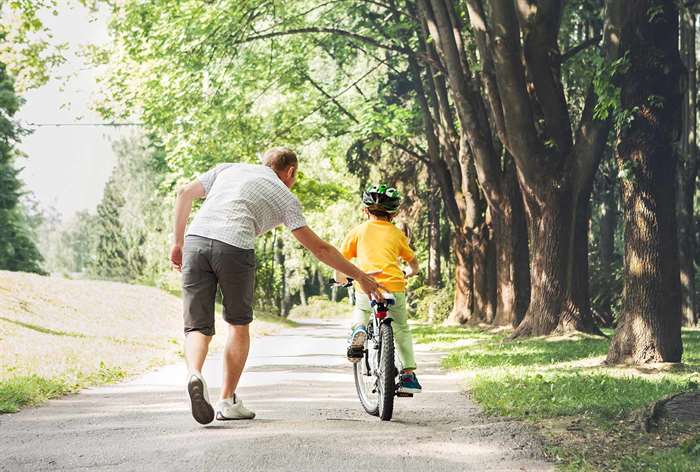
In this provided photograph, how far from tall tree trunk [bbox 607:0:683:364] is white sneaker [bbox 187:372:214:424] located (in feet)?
25.0

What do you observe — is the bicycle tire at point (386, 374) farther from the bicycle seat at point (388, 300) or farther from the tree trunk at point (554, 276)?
the tree trunk at point (554, 276)

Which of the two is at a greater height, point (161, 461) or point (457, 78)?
point (457, 78)

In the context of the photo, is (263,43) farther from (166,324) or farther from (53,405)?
(53,405)

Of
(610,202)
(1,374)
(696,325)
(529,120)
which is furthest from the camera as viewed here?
(610,202)

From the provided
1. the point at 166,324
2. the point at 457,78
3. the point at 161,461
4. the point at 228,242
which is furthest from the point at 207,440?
the point at 166,324

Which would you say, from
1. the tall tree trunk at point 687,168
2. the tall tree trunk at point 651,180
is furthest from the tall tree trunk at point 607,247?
the tall tree trunk at point 651,180

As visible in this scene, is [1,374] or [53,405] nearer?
[53,405]

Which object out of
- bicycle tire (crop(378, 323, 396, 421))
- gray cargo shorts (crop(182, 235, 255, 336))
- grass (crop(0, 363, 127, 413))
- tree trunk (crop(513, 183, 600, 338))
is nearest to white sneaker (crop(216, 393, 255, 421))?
gray cargo shorts (crop(182, 235, 255, 336))

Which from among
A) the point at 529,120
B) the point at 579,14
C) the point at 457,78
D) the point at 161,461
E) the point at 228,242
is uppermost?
the point at 579,14

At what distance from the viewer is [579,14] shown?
72.7 ft

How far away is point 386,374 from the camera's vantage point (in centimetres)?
802

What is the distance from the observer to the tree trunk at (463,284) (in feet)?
93.4

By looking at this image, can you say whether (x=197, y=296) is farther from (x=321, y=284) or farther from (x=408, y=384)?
(x=321, y=284)

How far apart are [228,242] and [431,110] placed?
2431 centimetres
